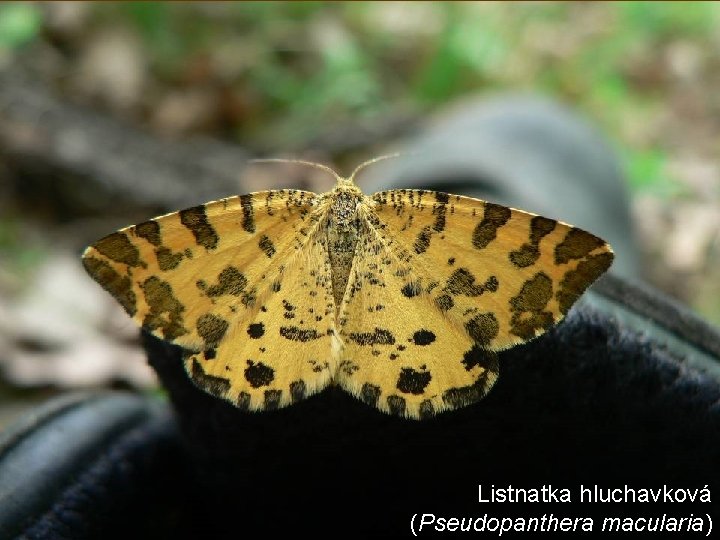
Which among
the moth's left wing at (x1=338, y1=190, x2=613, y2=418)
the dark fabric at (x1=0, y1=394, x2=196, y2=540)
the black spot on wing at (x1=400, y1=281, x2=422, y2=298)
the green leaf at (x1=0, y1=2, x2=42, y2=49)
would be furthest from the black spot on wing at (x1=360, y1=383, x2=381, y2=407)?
the green leaf at (x1=0, y1=2, x2=42, y2=49)

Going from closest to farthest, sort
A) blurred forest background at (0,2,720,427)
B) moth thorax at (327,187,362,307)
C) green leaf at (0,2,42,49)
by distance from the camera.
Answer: moth thorax at (327,187,362,307) → blurred forest background at (0,2,720,427) → green leaf at (0,2,42,49)

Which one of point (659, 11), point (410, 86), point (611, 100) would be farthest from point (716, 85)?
point (410, 86)

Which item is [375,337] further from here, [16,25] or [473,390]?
[16,25]

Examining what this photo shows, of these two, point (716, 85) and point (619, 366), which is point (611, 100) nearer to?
point (716, 85)

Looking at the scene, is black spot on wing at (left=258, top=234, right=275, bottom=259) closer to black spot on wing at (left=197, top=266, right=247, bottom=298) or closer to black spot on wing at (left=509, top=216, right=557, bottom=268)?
black spot on wing at (left=197, top=266, right=247, bottom=298)

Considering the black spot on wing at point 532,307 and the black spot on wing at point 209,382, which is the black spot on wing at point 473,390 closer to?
the black spot on wing at point 532,307

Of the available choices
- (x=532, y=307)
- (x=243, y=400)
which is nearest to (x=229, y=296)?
(x=243, y=400)
